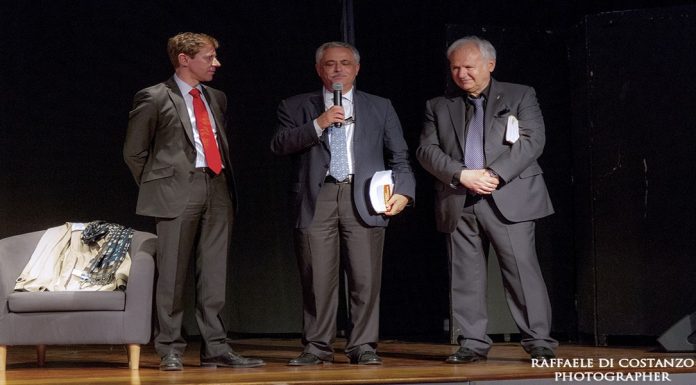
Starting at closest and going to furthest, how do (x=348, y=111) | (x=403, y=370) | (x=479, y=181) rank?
(x=403, y=370) < (x=479, y=181) < (x=348, y=111)

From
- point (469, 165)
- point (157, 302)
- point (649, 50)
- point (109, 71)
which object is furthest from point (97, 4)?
point (649, 50)

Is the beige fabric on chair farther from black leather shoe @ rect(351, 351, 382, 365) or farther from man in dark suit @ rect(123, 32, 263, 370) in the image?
black leather shoe @ rect(351, 351, 382, 365)

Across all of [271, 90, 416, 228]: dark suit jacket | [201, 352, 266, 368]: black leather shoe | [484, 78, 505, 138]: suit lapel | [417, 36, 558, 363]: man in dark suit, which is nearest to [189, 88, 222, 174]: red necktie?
[271, 90, 416, 228]: dark suit jacket

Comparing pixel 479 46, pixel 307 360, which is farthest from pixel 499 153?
pixel 307 360

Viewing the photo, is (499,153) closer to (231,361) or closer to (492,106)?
(492,106)

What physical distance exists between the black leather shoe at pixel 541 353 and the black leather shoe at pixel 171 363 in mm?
1571

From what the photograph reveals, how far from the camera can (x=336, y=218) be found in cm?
437

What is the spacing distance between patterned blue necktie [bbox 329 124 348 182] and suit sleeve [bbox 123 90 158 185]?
2.71ft

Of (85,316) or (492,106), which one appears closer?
(492,106)

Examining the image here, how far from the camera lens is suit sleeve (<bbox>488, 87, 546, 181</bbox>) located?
4.26 meters

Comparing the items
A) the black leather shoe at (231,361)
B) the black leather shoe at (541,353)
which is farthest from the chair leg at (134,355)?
the black leather shoe at (541,353)

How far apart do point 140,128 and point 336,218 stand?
99 centimetres

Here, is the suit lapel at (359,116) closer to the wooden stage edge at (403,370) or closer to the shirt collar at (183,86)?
the shirt collar at (183,86)

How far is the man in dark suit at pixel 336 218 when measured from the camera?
14.3ft
